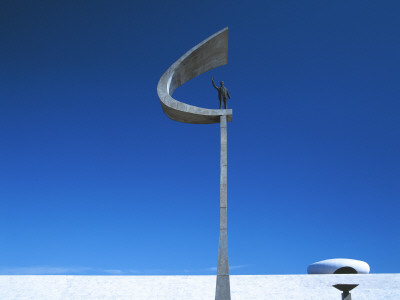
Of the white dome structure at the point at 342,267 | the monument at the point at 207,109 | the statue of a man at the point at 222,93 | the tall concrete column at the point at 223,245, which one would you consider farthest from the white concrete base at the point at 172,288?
the statue of a man at the point at 222,93

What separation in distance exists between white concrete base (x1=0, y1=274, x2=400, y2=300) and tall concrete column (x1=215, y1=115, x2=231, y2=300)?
266 inches

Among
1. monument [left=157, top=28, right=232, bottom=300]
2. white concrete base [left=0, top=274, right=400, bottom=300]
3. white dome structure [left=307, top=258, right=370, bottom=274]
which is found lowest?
white concrete base [left=0, top=274, right=400, bottom=300]

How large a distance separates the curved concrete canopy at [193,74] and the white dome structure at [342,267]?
41.8ft

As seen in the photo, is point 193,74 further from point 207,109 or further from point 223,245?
point 223,245

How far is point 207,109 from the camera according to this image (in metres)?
13.4

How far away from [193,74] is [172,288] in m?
9.36

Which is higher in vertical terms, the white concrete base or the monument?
the monument

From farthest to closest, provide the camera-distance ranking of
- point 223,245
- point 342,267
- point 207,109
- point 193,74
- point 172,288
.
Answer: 1. point 342,267
2. point 172,288
3. point 193,74
4. point 207,109
5. point 223,245

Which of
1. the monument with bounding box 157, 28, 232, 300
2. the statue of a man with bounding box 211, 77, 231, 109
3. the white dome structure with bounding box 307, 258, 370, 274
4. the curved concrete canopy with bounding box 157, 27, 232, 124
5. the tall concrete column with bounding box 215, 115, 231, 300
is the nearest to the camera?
the tall concrete column with bounding box 215, 115, 231, 300

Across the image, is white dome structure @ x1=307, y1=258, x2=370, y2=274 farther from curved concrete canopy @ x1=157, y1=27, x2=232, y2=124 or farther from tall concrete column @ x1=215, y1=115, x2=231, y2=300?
curved concrete canopy @ x1=157, y1=27, x2=232, y2=124

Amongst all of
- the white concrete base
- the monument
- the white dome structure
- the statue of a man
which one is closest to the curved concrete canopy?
the monument

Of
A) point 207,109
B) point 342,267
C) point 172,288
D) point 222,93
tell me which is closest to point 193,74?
point 222,93

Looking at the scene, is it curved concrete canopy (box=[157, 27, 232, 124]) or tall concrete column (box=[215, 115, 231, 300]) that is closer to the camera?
tall concrete column (box=[215, 115, 231, 300])

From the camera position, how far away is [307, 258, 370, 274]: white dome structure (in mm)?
22078
